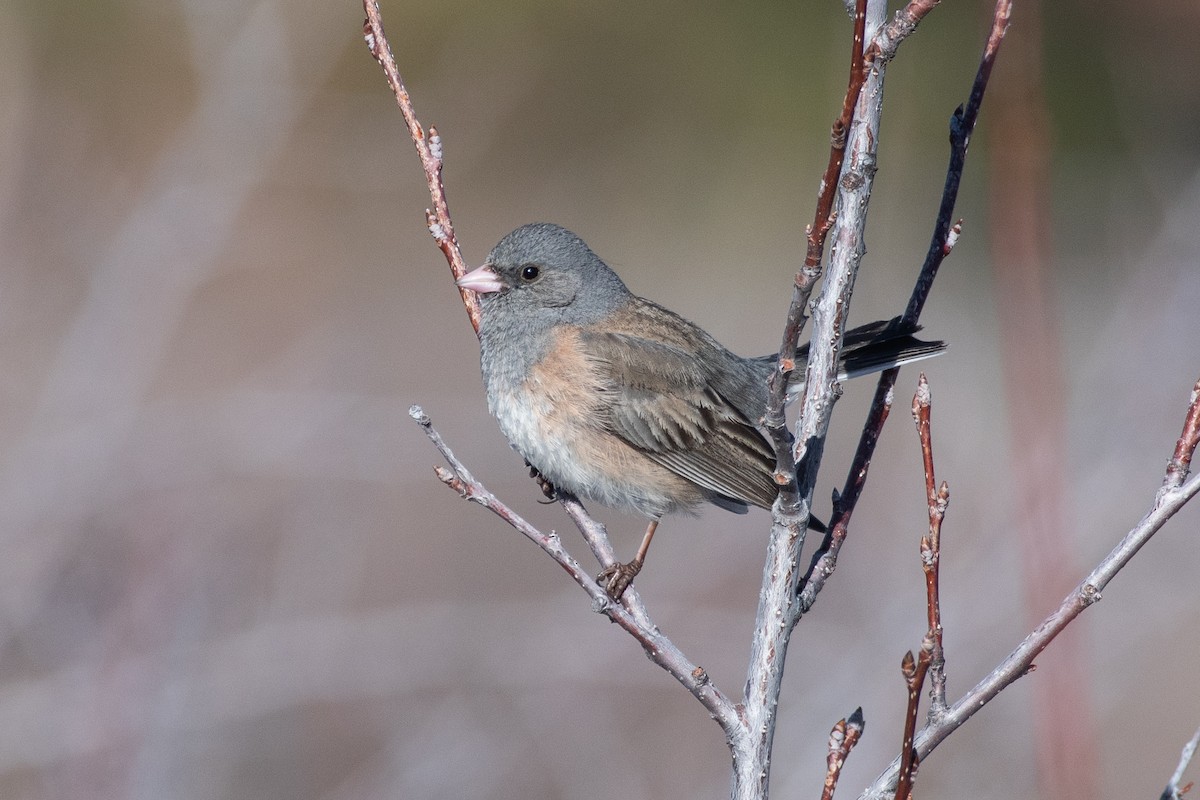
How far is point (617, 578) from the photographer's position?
2682 mm

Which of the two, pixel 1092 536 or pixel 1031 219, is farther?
pixel 1092 536

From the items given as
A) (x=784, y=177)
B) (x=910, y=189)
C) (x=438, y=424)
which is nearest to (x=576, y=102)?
(x=784, y=177)

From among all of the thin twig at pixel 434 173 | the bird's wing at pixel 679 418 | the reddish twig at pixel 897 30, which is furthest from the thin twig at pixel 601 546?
the reddish twig at pixel 897 30

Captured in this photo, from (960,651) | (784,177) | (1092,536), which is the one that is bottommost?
(960,651)


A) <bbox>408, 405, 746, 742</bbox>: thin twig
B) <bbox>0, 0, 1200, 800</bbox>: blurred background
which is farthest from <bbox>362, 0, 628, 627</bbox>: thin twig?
<bbox>0, 0, 1200, 800</bbox>: blurred background

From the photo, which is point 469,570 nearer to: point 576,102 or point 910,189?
point 910,189

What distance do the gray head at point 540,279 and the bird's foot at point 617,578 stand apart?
0.85 meters

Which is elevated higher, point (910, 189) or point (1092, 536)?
point (910, 189)

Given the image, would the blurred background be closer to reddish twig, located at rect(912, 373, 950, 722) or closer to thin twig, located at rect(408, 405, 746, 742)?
reddish twig, located at rect(912, 373, 950, 722)

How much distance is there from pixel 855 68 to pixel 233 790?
388 cm

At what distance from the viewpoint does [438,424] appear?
6277mm

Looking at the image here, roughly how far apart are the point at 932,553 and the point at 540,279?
1.94 m

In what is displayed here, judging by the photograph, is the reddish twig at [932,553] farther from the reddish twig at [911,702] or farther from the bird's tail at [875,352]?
the bird's tail at [875,352]

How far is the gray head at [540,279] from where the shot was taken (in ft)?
11.0
